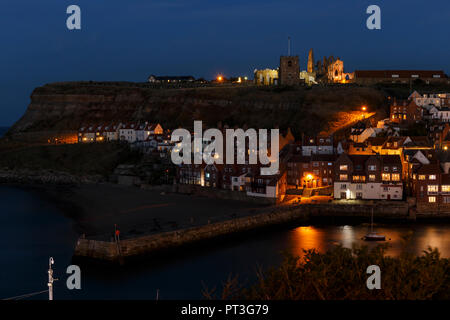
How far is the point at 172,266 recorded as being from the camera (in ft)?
87.6

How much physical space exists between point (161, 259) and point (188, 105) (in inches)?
2262

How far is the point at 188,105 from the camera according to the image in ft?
274

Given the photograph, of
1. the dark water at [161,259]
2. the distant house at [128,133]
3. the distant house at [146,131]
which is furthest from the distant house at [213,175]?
the distant house at [128,133]

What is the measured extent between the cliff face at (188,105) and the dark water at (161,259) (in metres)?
34.6

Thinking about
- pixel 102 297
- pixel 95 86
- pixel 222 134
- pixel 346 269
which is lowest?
pixel 102 297

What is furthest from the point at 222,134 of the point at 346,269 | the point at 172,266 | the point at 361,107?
the point at 346,269

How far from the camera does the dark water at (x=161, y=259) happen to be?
77.4 feet

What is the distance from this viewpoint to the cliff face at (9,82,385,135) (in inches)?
2790

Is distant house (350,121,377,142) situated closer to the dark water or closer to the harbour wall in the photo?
the harbour wall

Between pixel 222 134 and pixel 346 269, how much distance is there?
46.8 meters

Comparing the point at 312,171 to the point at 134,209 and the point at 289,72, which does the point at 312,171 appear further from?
the point at 289,72

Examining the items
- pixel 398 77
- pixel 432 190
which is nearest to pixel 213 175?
pixel 432 190
